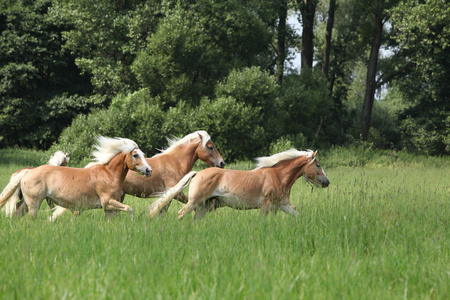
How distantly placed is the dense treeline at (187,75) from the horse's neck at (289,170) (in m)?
14.5

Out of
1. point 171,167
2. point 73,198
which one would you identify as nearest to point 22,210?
point 73,198

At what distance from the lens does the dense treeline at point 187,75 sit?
2356 centimetres

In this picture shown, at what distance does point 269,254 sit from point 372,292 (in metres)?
1.38

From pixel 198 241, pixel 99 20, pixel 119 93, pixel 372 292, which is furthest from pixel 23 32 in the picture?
pixel 372 292

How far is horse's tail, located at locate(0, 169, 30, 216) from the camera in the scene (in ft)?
25.9

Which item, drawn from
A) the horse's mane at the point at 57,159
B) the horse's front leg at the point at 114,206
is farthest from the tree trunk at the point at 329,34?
the horse's front leg at the point at 114,206

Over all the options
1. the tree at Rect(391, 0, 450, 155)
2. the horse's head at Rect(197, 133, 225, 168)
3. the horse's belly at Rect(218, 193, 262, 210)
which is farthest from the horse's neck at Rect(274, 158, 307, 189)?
the tree at Rect(391, 0, 450, 155)

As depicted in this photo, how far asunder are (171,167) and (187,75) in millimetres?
16951

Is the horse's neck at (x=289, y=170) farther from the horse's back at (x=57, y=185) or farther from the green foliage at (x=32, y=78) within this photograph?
the green foliage at (x=32, y=78)

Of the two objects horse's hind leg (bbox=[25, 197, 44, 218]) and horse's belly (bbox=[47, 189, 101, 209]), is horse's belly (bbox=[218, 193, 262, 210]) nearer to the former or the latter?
horse's belly (bbox=[47, 189, 101, 209])

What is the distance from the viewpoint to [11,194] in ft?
26.1

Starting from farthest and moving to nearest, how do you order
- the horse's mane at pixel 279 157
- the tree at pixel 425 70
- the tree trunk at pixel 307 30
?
1. the tree trunk at pixel 307 30
2. the tree at pixel 425 70
3. the horse's mane at pixel 279 157

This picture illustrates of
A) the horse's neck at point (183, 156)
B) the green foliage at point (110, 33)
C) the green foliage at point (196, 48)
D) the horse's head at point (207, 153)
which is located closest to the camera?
the horse's neck at point (183, 156)

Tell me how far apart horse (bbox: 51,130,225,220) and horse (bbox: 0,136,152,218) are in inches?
25.3
